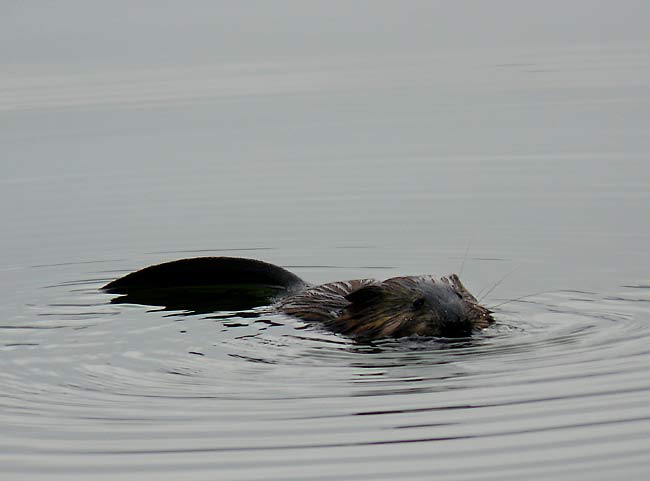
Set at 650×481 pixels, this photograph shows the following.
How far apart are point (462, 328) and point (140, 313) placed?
2253mm

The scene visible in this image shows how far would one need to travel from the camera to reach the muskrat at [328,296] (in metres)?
8.86

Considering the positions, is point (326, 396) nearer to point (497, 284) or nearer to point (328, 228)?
point (497, 284)

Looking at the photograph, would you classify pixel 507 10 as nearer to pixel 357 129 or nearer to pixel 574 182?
pixel 357 129

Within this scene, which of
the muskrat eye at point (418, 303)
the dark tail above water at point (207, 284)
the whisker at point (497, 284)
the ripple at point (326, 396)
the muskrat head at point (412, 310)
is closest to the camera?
the ripple at point (326, 396)

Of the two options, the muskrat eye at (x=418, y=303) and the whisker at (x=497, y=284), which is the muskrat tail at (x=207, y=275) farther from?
the muskrat eye at (x=418, y=303)

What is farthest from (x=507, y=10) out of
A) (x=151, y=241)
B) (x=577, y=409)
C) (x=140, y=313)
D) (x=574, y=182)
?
(x=577, y=409)

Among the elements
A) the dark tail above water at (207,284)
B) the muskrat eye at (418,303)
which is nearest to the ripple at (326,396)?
the muskrat eye at (418,303)

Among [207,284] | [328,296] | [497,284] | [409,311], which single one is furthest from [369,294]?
[207,284]

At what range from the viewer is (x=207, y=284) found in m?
10.6

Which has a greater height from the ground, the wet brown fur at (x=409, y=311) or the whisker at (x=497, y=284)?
the whisker at (x=497, y=284)

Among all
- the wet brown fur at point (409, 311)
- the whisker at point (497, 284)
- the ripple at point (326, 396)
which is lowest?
the ripple at point (326, 396)

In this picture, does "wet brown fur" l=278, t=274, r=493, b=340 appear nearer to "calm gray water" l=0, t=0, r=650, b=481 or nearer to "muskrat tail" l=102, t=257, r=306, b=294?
"calm gray water" l=0, t=0, r=650, b=481

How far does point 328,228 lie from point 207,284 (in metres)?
1.89

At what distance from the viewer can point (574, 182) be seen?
43.6ft
